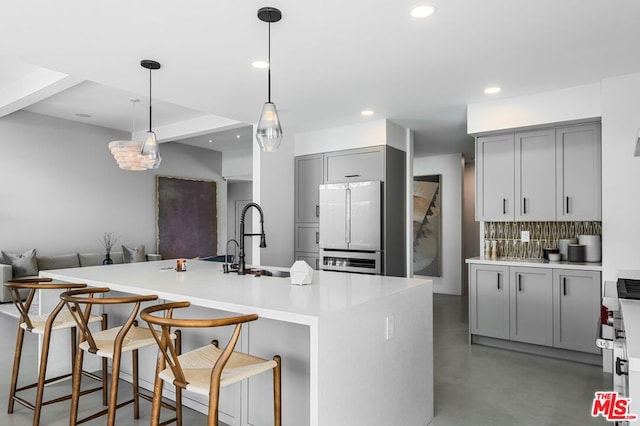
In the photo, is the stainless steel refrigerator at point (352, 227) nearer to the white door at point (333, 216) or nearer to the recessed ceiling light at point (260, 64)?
the white door at point (333, 216)

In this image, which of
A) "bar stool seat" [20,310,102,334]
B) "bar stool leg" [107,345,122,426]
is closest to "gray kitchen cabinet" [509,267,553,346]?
"bar stool leg" [107,345,122,426]

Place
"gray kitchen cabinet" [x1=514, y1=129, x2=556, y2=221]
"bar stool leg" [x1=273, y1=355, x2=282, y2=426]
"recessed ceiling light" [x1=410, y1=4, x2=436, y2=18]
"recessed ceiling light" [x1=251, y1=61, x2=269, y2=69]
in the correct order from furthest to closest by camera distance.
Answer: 1. "gray kitchen cabinet" [x1=514, y1=129, x2=556, y2=221]
2. "recessed ceiling light" [x1=251, y1=61, x2=269, y2=69]
3. "recessed ceiling light" [x1=410, y1=4, x2=436, y2=18]
4. "bar stool leg" [x1=273, y1=355, x2=282, y2=426]

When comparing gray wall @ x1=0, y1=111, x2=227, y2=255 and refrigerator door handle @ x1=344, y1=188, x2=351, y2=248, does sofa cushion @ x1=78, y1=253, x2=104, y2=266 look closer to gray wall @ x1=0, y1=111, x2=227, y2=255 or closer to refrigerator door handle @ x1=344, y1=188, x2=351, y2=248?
gray wall @ x1=0, y1=111, x2=227, y2=255

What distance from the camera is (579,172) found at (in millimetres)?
3938

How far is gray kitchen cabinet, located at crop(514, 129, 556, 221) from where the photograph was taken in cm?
409

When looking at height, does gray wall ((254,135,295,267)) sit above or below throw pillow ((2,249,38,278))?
above

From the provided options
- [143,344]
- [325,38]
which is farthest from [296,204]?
[143,344]

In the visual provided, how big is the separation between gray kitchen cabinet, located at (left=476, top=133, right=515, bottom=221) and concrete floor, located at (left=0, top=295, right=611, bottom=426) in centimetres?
142

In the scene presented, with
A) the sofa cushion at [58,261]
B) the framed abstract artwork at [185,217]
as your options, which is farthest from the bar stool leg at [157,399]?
the framed abstract artwork at [185,217]

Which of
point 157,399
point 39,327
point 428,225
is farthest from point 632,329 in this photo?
point 428,225

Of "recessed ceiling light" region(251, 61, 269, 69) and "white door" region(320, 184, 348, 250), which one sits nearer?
"recessed ceiling light" region(251, 61, 269, 69)

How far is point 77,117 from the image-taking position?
21.5 ft

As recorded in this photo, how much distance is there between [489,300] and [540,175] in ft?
4.47

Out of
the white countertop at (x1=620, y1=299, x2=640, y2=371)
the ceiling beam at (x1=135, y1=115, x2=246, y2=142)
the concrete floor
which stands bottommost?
the concrete floor
